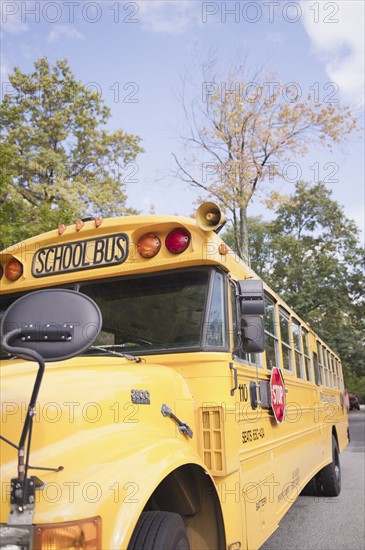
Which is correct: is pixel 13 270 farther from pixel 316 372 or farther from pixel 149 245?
pixel 316 372

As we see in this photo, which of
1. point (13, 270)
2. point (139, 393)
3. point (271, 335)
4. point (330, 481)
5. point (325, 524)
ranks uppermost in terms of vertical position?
point (13, 270)

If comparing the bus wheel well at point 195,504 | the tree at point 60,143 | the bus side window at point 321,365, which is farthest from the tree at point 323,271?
the bus wheel well at point 195,504

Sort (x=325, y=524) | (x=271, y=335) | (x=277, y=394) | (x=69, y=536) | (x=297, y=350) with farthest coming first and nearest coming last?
(x=297, y=350) < (x=325, y=524) < (x=271, y=335) < (x=277, y=394) < (x=69, y=536)

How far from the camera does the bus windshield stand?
301 cm

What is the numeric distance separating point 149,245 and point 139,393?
982mm

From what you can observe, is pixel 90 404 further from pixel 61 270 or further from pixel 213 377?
pixel 61 270

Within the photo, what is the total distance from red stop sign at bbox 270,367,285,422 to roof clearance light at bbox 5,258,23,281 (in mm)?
2080

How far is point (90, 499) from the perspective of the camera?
180 centimetres

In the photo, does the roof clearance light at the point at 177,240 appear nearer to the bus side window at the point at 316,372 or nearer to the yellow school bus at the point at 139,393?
the yellow school bus at the point at 139,393

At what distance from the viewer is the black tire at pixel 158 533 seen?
2.05 metres

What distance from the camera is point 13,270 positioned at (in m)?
3.49

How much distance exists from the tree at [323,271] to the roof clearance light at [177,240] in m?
22.8

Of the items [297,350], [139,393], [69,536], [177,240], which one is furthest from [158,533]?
[297,350]

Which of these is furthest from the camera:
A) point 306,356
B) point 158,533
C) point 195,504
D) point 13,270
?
point 306,356
